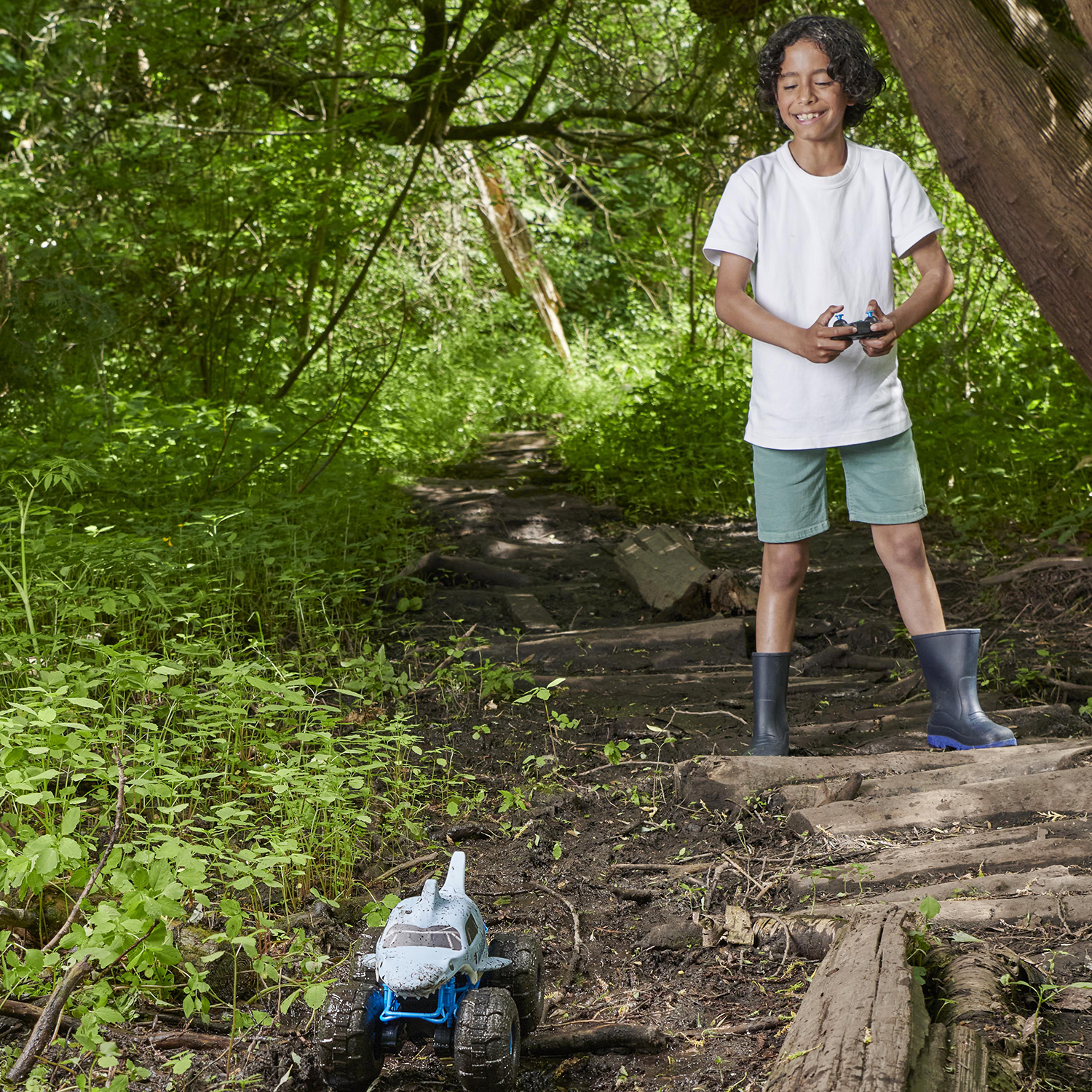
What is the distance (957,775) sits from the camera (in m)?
2.99

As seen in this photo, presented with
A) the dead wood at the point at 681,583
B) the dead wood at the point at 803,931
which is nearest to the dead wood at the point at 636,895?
the dead wood at the point at 803,931

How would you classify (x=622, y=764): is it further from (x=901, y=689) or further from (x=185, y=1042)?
(x=185, y=1042)

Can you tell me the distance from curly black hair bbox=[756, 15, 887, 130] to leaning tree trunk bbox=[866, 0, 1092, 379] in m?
0.53

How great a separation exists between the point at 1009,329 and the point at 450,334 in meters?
8.70

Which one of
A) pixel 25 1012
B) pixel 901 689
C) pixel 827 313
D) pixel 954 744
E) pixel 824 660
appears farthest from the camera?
pixel 824 660

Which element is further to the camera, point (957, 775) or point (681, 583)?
point (681, 583)

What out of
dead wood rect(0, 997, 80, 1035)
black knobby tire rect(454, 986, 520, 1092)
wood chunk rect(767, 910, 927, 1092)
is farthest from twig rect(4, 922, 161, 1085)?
wood chunk rect(767, 910, 927, 1092)

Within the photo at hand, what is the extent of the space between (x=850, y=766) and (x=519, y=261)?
15931mm

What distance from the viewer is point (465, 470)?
1027 cm

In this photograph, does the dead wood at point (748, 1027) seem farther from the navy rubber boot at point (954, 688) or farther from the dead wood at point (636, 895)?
the navy rubber boot at point (954, 688)

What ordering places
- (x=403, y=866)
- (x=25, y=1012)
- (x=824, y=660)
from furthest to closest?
(x=824, y=660) < (x=403, y=866) < (x=25, y=1012)

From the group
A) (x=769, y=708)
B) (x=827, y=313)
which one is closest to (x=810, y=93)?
(x=827, y=313)

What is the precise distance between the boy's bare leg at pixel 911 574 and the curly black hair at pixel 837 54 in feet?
4.40

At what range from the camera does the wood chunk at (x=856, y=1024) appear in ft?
5.16
